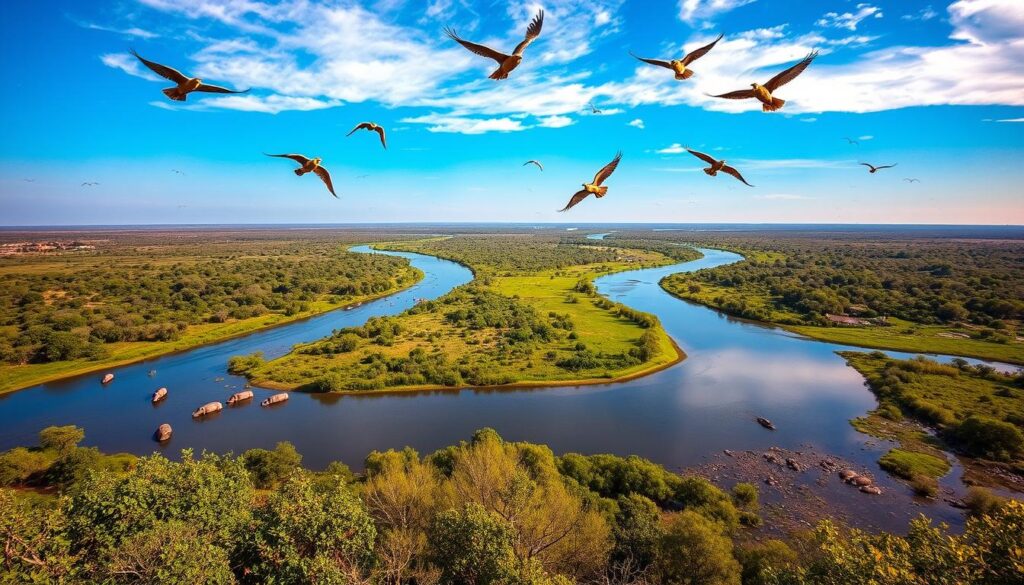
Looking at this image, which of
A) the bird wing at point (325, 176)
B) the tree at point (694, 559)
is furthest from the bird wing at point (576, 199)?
the tree at point (694, 559)

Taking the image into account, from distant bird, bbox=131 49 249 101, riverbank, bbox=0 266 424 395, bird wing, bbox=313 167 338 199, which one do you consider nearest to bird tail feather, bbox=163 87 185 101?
distant bird, bbox=131 49 249 101

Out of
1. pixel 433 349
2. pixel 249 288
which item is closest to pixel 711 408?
pixel 433 349

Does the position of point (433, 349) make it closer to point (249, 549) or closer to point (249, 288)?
point (249, 549)

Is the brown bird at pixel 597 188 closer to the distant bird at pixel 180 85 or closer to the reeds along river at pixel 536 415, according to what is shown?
the distant bird at pixel 180 85

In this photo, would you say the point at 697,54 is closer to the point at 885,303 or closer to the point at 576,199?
the point at 576,199

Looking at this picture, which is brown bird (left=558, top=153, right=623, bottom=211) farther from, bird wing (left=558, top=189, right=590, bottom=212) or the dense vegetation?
the dense vegetation

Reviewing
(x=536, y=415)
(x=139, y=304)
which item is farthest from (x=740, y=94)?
(x=139, y=304)

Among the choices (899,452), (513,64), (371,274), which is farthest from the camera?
(371,274)
